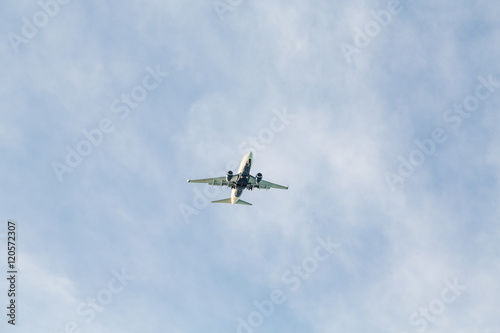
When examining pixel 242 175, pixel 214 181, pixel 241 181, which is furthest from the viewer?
pixel 214 181

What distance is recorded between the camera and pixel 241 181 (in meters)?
105

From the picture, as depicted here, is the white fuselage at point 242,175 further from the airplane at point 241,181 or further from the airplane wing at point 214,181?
the airplane wing at point 214,181

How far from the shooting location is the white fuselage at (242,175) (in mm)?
98625

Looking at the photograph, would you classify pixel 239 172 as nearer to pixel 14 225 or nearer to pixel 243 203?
pixel 243 203

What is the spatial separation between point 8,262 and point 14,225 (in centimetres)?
719

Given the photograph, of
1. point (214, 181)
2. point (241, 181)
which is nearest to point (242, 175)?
point (241, 181)

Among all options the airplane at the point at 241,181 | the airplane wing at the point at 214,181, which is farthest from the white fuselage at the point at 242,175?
the airplane wing at the point at 214,181

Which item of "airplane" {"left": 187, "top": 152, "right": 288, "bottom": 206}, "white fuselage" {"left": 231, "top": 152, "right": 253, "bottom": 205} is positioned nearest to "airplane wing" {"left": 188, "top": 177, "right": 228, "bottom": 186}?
"airplane" {"left": 187, "top": 152, "right": 288, "bottom": 206}

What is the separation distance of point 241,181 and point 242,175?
2.83 meters

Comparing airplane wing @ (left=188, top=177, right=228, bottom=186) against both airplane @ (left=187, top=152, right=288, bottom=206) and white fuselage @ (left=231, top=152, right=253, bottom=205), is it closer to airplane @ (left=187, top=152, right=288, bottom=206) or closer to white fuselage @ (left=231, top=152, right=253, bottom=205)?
airplane @ (left=187, top=152, right=288, bottom=206)

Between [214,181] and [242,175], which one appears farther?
[214,181]

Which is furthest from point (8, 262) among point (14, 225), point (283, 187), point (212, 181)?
point (283, 187)

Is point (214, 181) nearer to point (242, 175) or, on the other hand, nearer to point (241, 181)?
point (241, 181)

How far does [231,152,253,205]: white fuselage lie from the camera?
9862 centimetres
